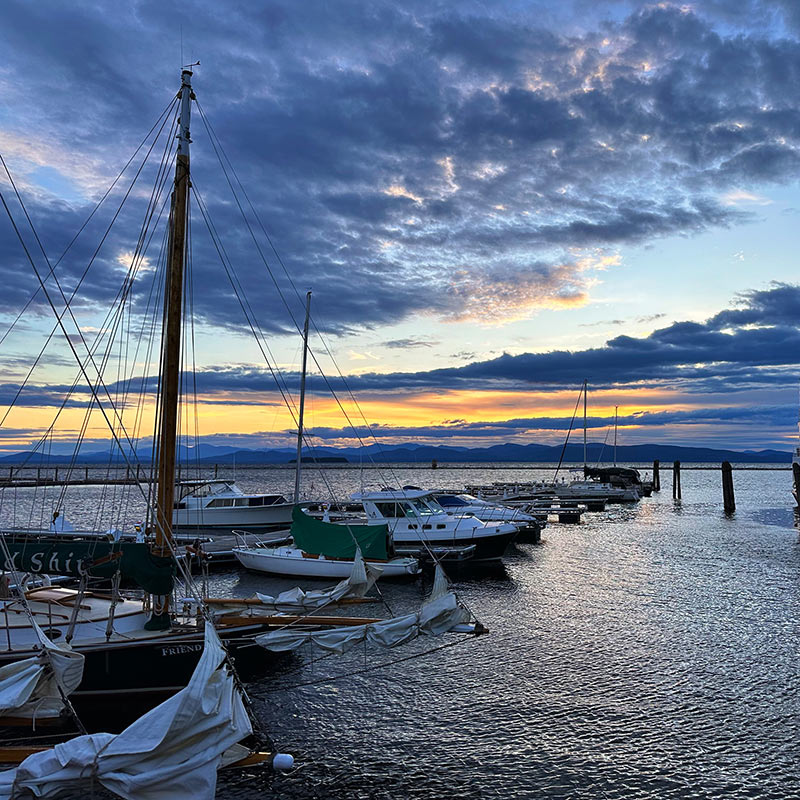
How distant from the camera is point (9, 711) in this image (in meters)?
11.0

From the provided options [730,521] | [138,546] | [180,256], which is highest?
[180,256]

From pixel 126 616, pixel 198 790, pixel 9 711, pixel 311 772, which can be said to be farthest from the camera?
pixel 126 616

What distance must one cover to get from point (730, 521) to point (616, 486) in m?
27.3

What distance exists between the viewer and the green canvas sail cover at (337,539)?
2833 centimetres

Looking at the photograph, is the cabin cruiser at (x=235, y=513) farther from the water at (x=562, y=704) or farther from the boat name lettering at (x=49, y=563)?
the boat name lettering at (x=49, y=563)

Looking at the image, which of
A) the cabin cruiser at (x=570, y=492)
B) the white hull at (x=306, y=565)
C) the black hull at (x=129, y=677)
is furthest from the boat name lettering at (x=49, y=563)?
the cabin cruiser at (x=570, y=492)

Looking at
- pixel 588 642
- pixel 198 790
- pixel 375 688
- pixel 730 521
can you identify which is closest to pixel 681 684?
pixel 588 642

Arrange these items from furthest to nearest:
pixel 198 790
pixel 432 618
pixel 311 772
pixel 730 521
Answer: pixel 730 521
pixel 432 618
pixel 311 772
pixel 198 790

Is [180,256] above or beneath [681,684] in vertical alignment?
above

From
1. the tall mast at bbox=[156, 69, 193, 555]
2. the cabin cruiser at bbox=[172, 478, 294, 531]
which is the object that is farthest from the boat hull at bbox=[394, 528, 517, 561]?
the tall mast at bbox=[156, 69, 193, 555]

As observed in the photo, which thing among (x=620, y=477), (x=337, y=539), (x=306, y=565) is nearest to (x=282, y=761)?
(x=337, y=539)

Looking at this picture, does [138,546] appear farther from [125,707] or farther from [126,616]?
[125,707]

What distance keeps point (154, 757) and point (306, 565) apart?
21991mm

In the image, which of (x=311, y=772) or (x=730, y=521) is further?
(x=730, y=521)
